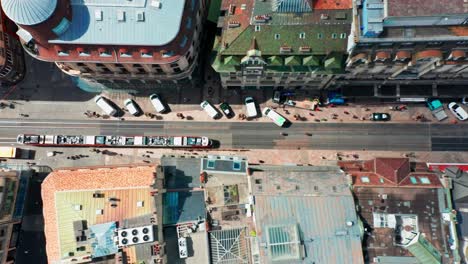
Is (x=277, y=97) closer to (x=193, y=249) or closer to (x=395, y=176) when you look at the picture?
(x=395, y=176)

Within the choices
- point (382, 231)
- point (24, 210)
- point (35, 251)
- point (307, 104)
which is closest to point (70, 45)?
point (24, 210)

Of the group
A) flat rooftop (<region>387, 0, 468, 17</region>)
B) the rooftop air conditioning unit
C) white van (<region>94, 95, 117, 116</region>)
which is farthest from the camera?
white van (<region>94, 95, 117, 116</region>)

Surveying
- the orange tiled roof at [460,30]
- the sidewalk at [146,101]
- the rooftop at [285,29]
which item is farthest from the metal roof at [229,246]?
the orange tiled roof at [460,30]

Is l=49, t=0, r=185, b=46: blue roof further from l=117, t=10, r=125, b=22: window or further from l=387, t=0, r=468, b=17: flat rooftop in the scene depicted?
l=387, t=0, r=468, b=17: flat rooftop

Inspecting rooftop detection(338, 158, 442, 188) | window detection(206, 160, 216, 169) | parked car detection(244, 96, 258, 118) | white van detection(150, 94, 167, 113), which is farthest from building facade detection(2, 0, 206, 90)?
rooftop detection(338, 158, 442, 188)

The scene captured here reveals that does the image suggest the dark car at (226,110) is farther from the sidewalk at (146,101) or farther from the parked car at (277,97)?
the parked car at (277,97)

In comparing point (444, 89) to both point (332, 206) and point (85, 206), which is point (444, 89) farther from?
point (85, 206)
